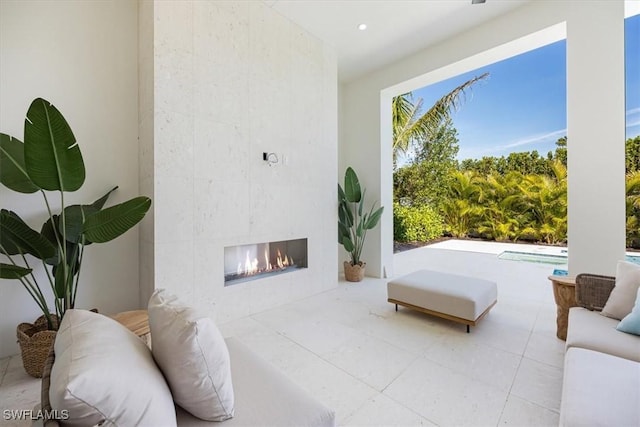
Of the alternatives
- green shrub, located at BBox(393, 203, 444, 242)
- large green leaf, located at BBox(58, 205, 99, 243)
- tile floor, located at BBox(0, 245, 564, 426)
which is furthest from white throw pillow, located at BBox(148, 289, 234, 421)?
green shrub, located at BBox(393, 203, 444, 242)

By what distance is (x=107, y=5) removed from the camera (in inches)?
107

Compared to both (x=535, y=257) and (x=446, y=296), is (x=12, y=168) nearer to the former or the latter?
(x=446, y=296)

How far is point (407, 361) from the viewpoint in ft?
7.14

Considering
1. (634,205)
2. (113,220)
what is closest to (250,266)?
(113,220)

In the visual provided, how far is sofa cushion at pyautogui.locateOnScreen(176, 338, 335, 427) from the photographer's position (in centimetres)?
102

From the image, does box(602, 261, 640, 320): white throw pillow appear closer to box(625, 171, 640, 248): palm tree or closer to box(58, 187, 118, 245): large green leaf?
box(625, 171, 640, 248): palm tree

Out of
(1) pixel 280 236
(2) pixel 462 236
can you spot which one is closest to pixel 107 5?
(1) pixel 280 236

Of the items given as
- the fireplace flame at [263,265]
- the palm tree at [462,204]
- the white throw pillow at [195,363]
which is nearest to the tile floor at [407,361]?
the fireplace flame at [263,265]

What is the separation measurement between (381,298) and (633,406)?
8.67 feet

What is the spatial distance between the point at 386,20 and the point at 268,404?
13.3 feet

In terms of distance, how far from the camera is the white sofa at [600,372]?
105cm

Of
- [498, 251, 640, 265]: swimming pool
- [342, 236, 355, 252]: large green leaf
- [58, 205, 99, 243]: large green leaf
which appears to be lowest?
[498, 251, 640, 265]: swimming pool

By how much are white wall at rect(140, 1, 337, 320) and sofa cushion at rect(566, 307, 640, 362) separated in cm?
267

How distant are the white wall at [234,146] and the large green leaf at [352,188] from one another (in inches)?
26.5
